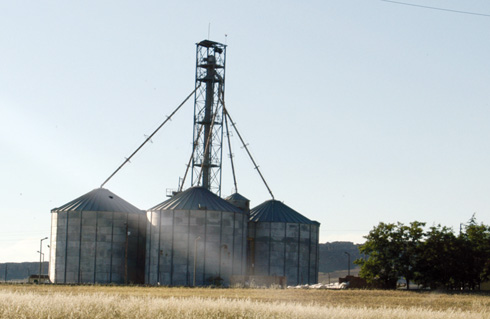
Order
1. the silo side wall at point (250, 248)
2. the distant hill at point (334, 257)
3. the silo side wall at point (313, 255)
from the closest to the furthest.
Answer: the silo side wall at point (250, 248)
the silo side wall at point (313, 255)
the distant hill at point (334, 257)

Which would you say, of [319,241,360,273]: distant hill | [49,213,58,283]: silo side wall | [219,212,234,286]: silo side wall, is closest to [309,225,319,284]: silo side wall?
[219,212,234,286]: silo side wall

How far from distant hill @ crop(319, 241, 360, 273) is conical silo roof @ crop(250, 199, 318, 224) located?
98925mm

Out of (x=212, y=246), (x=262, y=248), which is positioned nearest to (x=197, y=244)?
(x=212, y=246)

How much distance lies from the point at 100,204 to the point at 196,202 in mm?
11346

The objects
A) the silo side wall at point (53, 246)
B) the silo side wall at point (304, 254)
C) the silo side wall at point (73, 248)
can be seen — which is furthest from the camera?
the silo side wall at point (304, 254)

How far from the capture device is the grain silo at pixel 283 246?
284ft

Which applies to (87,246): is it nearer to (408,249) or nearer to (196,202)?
(196,202)

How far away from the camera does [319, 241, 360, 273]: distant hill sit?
190 meters

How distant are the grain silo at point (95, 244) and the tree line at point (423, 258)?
2530 centimetres

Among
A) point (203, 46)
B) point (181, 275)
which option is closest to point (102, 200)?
point (181, 275)

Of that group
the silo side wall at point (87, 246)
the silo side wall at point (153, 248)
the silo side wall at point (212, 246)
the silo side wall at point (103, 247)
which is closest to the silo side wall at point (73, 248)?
the silo side wall at point (87, 246)

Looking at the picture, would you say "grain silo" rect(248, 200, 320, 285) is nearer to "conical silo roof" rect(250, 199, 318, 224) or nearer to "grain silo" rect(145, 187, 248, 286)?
"conical silo roof" rect(250, 199, 318, 224)

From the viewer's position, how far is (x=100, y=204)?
3322 inches

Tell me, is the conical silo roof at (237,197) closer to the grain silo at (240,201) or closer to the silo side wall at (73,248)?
the grain silo at (240,201)
